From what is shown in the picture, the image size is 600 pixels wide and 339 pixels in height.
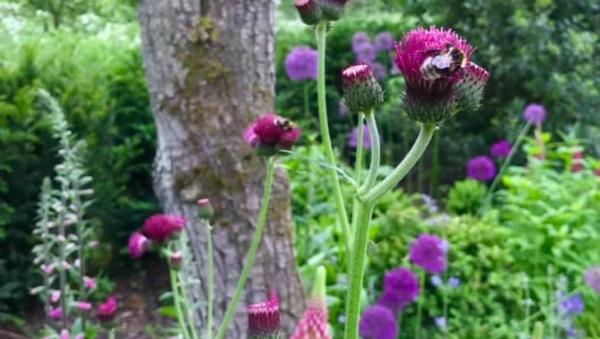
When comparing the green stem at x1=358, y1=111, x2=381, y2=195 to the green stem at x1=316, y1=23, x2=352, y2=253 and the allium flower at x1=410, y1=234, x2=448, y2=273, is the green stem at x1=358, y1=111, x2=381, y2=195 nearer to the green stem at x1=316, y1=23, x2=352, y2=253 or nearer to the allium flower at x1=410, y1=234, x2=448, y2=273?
the green stem at x1=316, y1=23, x2=352, y2=253

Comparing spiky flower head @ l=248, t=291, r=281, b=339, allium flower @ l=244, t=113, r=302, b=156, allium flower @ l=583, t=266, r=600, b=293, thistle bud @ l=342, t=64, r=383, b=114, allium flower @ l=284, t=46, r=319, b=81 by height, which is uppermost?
thistle bud @ l=342, t=64, r=383, b=114

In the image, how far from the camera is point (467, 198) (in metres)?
5.38

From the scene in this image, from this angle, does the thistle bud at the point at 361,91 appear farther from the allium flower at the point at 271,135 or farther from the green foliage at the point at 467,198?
the green foliage at the point at 467,198

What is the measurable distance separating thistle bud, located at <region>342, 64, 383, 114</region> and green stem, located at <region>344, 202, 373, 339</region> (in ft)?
0.97

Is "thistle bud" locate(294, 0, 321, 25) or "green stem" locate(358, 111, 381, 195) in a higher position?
"thistle bud" locate(294, 0, 321, 25)

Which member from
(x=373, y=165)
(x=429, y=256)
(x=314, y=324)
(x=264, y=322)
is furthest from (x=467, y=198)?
(x=314, y=324)

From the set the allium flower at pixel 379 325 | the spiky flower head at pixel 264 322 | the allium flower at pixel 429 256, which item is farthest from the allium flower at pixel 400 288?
the spiky flower head at pixel 264 322

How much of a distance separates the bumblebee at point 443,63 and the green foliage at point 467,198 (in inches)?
178

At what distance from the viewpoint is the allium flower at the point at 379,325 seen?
10.6 ft

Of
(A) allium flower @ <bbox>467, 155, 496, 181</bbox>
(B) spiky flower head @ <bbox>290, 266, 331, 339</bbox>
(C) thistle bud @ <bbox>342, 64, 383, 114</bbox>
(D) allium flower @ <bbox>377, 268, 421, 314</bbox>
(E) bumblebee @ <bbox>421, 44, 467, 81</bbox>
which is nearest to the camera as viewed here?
(B) spiky flower head @ <bbox>290, 266, 331, 339</bbox>

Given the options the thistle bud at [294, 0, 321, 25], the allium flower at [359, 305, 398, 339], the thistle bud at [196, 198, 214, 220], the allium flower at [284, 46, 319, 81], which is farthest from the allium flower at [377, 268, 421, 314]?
A: the allium flower at [284, 46, 319, 81]

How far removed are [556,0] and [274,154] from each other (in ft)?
18.0

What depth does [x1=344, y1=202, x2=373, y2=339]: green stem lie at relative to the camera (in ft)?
3.28

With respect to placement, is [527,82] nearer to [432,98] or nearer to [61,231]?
[61,231]
